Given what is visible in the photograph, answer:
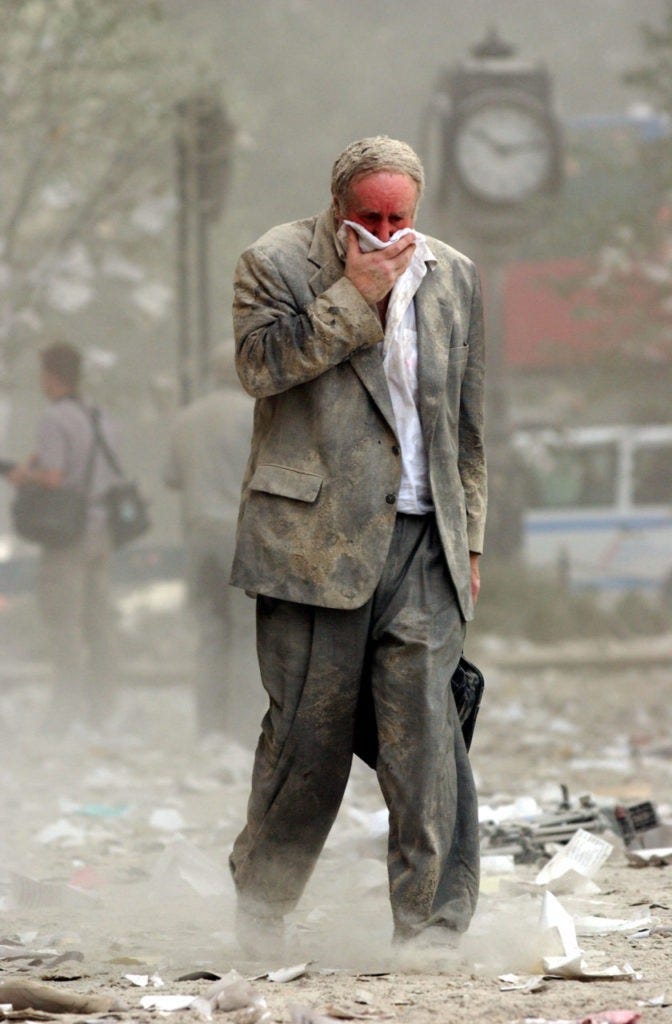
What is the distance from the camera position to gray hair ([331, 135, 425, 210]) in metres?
3.93

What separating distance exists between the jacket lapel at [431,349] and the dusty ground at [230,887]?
1197 mm

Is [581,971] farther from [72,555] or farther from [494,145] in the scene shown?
[494,145]

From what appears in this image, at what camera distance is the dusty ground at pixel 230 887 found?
3801 mm

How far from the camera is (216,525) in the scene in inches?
343

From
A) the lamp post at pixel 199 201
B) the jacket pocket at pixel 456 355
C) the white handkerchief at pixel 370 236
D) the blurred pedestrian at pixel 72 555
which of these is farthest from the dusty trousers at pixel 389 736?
the lamp post at pixel 199 201

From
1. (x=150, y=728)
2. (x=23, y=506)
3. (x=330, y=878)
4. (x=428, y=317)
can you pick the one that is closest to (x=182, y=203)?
(x=23, y=506)

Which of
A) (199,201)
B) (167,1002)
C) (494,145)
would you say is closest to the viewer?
(167,1002)

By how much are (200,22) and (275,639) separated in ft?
65.6

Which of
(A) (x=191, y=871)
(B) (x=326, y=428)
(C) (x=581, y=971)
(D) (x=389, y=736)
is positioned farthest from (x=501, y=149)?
(C) (x=581, y=971)

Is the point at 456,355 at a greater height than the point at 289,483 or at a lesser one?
greater

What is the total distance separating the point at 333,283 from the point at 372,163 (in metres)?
0.29

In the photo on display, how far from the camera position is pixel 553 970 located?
391 cm

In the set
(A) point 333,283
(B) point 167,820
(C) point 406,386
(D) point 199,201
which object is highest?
(D) point 199,201

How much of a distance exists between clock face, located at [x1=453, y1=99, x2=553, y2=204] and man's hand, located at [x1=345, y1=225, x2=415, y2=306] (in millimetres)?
8791
